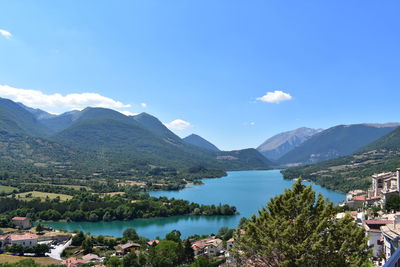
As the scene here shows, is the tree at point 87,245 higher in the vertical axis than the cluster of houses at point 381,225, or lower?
lower

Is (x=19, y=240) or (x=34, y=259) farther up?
Answer: (x=19, y=240)

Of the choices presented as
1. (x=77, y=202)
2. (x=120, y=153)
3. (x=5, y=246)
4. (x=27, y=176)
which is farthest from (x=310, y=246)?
(x=120, y=153)

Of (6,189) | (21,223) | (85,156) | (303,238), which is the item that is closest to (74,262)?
(21,223)

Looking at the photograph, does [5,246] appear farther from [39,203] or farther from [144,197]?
[144,197]

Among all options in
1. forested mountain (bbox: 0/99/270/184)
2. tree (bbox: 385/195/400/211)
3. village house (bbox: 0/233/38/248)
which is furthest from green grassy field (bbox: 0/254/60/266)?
forested mountain (bbox: 0/99/270/184)

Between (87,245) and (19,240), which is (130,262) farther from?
(19,240)

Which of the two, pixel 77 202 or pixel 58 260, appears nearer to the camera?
pixel 58 260

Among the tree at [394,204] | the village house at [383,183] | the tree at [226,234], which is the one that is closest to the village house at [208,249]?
the tree at [226,234]

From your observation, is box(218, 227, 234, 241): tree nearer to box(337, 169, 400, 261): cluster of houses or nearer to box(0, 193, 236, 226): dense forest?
box(337, 169, 400, 261): cluster of houses

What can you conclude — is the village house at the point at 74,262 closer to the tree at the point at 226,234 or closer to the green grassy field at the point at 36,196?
the tree at the point at 226,234
